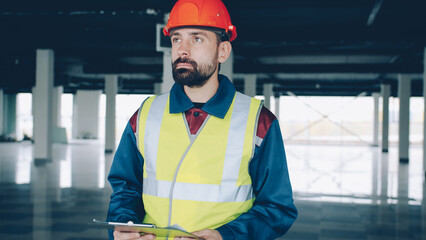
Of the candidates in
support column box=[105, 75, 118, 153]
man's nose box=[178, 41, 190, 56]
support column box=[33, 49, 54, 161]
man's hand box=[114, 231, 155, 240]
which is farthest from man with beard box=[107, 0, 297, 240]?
support column box=[105, 75, 118, 153]

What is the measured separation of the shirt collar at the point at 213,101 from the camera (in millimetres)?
1538

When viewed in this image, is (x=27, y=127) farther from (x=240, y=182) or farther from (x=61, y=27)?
(x=240, y=182)

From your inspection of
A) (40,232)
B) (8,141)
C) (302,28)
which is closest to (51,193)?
(40,232)

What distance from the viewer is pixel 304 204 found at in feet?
24.5

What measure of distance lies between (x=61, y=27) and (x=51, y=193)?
568 centimetres

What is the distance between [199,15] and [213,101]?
1.03 feet

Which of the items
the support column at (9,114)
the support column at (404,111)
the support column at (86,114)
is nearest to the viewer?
the support column at (404,111)

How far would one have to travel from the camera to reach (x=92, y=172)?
1173cm

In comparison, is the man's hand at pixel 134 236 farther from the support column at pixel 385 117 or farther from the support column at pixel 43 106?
the support column at pixel 385 117

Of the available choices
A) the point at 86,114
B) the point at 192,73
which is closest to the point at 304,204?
the point at 192,73

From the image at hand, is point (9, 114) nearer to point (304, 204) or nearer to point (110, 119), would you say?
point (110, 119)

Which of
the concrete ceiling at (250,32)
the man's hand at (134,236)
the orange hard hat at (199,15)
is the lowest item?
the man's hand at (134,236)

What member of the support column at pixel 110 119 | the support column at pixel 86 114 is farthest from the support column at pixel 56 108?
the support column at pixel 110 119

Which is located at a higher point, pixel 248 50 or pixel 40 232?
pixel 248 50
